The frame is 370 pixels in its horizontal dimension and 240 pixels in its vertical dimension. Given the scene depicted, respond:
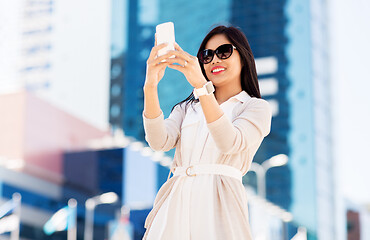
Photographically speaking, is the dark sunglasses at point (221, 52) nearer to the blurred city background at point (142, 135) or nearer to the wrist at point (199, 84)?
the wrist at point (199, 84)

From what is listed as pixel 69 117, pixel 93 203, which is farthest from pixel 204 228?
pixel 69 117

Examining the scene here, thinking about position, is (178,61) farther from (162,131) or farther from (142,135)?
(142,135)

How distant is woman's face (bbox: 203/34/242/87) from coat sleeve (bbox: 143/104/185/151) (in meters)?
0.25

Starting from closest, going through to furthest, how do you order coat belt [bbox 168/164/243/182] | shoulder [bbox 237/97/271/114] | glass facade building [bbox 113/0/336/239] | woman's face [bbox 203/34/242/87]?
coat belt [bbox 168/164/243/182], shoulder [bbox 237/97/271/114], woman's face [bbox 203/34/242/87], glass facade building [bbox 113/0/336/239]

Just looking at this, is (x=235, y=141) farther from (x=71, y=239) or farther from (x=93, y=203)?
(x=93, y=203)

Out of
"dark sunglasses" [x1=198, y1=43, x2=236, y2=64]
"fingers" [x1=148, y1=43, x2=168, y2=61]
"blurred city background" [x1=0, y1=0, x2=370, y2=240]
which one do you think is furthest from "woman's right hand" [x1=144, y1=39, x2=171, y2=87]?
"blurred city background" [x1=0, y1=0, x2=370, y2=240]

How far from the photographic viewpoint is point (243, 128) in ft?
→ 7.69

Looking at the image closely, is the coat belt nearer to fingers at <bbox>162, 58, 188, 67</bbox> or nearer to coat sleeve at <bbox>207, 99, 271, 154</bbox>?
coat sleeve at <bbox>207, 99, 271, 154</bbox>

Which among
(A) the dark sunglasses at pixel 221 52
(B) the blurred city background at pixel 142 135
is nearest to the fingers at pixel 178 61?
(A) the dark sunglasses at pixel 221 52

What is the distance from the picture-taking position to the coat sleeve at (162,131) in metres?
2.49

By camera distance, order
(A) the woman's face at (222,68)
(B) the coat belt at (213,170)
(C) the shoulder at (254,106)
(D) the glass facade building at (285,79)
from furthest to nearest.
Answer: (D) the glass facade building at (285,79), (A) the woman's face at (222,68), (C) the shoulder at (254,106), (B) the coat belt at (213,170)

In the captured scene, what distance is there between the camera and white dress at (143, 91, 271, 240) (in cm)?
224

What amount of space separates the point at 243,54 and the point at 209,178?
598 millimetres

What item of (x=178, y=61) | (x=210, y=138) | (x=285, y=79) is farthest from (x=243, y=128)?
(x=285, y=79)
